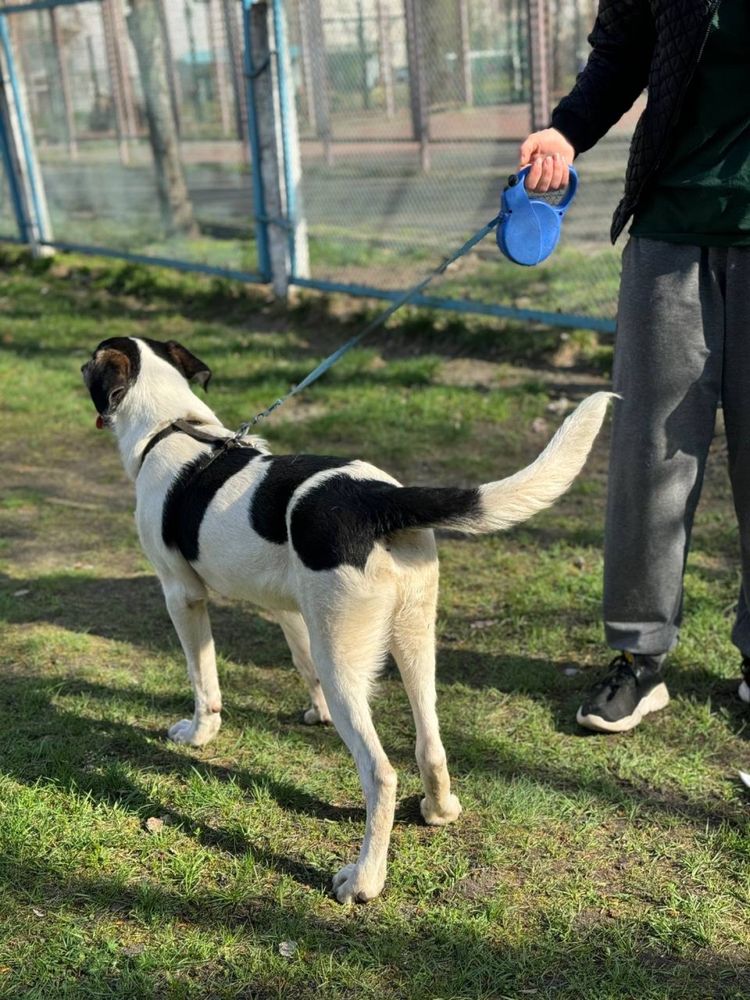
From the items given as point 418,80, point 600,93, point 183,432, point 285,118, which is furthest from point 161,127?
point 600,93

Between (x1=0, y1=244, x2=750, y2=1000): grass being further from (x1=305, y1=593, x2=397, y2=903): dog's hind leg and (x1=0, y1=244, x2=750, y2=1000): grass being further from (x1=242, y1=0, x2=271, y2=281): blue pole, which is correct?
(x1=242, y1=0, x2=271, y2=281): blue pole

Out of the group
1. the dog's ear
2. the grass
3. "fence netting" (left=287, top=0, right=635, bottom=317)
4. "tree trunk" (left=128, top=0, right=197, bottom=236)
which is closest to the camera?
the grass

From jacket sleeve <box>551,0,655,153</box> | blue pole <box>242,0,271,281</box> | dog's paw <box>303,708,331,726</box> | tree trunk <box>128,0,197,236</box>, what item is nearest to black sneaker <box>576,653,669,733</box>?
dog's paw <box>303,708,331,726</box>

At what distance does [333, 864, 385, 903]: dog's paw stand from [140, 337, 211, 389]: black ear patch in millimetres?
1646

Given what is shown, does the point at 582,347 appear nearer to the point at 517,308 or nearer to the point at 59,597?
the point at 517,308

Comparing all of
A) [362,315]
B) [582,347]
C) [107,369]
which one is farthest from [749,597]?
[362,315]

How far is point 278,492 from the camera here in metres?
2.68

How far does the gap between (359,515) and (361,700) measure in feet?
1.49

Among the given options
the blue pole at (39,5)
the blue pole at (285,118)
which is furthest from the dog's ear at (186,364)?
the blue pole at (39,5)

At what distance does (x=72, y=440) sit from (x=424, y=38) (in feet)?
11.8

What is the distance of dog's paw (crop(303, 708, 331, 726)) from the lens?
330 cm

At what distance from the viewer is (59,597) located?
13.8ft

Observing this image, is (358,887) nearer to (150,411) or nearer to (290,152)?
(150,411)

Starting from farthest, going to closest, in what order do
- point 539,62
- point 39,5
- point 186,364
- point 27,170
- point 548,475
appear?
point 27,170 < point 39,5 < point 539,62 < point 186,364 < point 548,475
